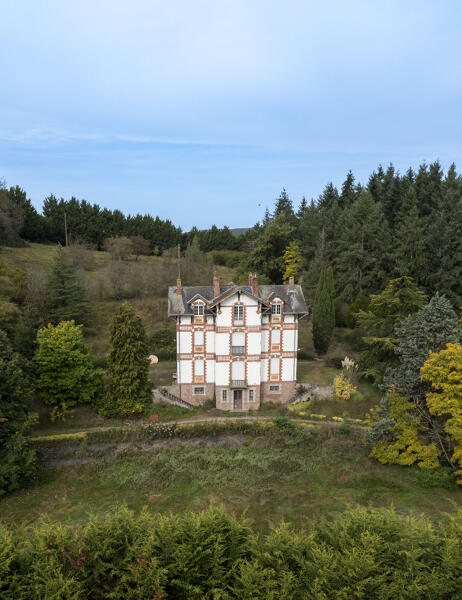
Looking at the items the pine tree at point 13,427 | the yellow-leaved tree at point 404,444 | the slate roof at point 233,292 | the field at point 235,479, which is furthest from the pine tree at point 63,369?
the yellow-leaved tree at point 404,444

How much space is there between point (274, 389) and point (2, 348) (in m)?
24.0

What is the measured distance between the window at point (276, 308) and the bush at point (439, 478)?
17.5m

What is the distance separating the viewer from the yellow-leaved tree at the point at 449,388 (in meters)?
25.4

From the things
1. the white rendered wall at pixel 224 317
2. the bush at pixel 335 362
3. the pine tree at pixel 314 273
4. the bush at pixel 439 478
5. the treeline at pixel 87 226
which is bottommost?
the bush at pixel 439 478

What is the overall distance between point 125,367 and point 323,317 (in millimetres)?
24688

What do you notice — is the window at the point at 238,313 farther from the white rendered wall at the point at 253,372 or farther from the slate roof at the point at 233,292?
the white rendered wall at the point at 253,372

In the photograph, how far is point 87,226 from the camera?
87875 millimetres

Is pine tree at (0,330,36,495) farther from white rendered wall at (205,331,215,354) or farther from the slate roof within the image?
white rendered wall at (205,331,215,354)

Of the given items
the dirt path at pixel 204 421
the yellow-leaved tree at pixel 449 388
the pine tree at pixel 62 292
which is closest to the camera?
the yellow-leaved tree at pixel 449 388

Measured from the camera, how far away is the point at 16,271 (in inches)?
1959

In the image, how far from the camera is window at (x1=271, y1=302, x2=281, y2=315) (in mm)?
38062

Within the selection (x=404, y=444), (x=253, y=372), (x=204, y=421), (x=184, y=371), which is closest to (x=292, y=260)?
(x=253, y=372)

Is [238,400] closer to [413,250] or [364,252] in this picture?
[413,250]

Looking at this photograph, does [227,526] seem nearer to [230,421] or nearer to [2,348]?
[230,421]
